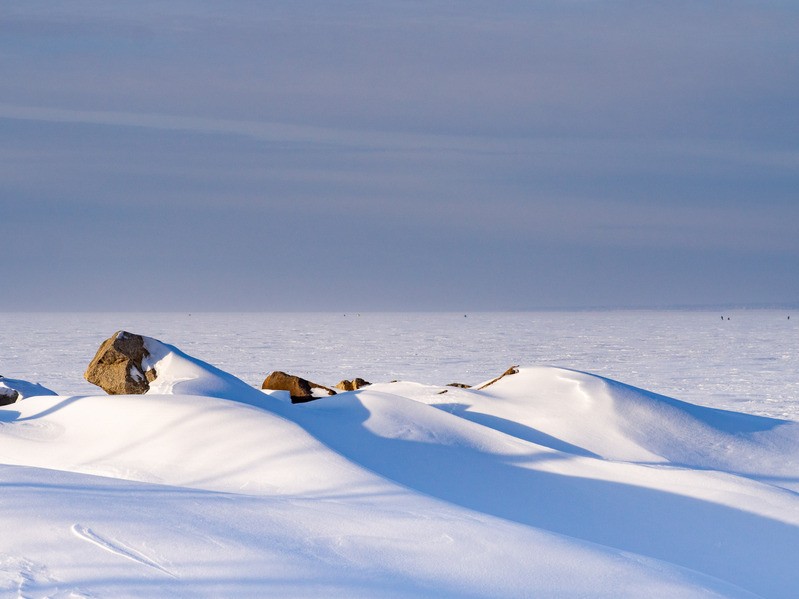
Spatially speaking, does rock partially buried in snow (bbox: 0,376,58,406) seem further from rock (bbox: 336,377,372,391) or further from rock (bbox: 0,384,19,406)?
rock (bbox: 336,377,372,391)

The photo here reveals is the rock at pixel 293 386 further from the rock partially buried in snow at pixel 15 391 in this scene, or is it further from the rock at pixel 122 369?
the rock partially buried in snow at pixel 15 391

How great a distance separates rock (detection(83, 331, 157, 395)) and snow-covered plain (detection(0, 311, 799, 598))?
23 cm

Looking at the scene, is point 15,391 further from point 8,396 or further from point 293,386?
point 293,386

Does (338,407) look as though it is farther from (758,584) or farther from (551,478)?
(758,584)

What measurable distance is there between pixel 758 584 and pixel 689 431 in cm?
382

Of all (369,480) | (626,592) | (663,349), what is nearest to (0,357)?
(663,349)

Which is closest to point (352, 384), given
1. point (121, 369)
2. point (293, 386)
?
point (293, 386)

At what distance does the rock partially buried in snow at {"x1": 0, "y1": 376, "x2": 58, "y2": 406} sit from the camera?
10484mm

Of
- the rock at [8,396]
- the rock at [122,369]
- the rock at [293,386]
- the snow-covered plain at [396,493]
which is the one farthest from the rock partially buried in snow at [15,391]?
the rock at [293,386]

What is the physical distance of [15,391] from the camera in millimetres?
10547

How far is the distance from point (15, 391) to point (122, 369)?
1.44 metres

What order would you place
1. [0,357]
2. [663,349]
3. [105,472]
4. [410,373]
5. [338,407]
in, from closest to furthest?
[105,472], [338,407], [410,373], [0,357], [663,349]

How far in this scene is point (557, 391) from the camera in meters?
10.1

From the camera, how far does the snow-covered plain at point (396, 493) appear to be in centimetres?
377
